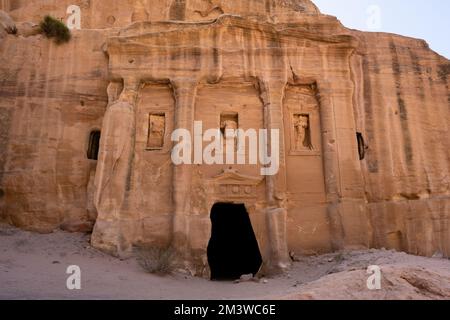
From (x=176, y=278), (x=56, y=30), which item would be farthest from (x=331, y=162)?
(x=56, y=30)

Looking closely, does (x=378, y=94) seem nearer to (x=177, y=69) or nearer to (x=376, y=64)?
(x=376, y=64)

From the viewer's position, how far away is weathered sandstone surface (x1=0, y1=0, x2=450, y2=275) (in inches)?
478

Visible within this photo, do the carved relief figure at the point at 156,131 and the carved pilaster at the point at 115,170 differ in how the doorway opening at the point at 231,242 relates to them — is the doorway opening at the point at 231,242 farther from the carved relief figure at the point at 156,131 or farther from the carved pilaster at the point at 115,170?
the carved pilaster at the point at 115,170

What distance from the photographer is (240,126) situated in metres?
13.2

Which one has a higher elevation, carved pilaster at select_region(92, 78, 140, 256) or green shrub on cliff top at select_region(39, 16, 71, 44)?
green shrub on cliff top at select_region(39, 16, 71, 44)

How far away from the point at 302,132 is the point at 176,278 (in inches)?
238

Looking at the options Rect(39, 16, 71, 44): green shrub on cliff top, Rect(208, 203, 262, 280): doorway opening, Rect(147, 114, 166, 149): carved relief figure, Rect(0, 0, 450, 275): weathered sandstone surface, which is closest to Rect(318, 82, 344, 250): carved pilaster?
Rect(0, 0, 450, 275): weathered sandstone surface

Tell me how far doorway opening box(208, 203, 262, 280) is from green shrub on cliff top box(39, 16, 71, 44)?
763 cm

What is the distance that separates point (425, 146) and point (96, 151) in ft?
34.5

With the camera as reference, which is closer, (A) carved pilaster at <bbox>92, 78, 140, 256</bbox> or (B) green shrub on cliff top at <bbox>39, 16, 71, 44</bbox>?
(A) carved pilaster at <bbox>92, 78, 140, 256</bbox>

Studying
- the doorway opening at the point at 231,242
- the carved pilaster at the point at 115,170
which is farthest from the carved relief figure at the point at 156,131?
the doorway opening at the point at 231,242

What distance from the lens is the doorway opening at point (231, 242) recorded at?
15023 mm

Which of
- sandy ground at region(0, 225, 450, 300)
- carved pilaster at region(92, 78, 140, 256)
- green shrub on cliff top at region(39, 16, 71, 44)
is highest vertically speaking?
green shrub on cliff top at region(39, 16, 71, 44)

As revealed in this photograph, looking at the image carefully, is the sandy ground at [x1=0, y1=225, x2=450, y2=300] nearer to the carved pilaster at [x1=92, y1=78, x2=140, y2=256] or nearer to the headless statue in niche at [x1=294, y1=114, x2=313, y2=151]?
the carved pilaster at [x1=92, y1=78, x2=140, y2=256]
